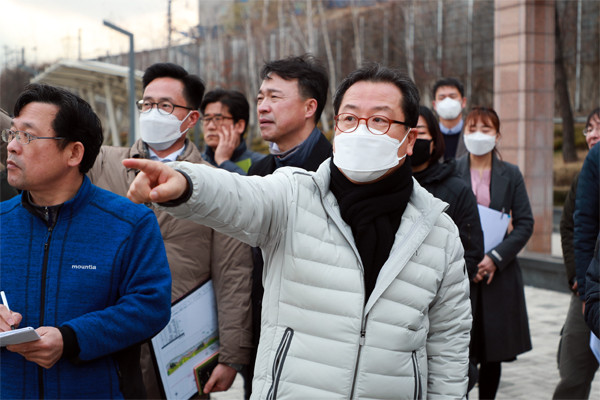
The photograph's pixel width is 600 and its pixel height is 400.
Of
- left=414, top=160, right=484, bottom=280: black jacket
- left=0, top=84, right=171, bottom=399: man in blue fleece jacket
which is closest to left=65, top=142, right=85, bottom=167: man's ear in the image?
left=0, top=84, right=171, bottom=399: man in blue fleece jacket

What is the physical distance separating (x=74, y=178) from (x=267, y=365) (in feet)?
3.42

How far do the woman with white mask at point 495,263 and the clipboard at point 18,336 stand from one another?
3195 mm

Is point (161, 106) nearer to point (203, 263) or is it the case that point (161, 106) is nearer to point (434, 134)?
point (203, 263)

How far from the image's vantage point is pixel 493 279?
4980 millimetres

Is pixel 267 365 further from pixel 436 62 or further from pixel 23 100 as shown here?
pixel 436 62

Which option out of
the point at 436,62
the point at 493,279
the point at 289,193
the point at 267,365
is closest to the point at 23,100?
the point at 289,193

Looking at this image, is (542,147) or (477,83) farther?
(477,83)

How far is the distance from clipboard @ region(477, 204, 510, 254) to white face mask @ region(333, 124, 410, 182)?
2.70 m

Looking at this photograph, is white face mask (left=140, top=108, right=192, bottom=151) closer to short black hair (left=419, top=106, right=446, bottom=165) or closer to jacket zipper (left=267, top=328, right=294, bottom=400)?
short black hair (left=419, top=106, right=446, bottom=165)

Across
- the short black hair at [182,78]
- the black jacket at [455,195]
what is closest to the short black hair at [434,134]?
the black jacket at [455,195]

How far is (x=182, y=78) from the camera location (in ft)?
13.0

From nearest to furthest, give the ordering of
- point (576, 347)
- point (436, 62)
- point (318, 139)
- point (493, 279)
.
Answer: point (318, 139), point (576, 347), point (493, 279), point (436, 62)

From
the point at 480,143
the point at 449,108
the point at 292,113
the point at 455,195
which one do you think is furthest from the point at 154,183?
the point at 449,108

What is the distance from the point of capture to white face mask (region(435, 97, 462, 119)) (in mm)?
6531
